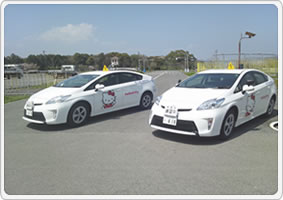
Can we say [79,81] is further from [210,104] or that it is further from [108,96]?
[210,104]

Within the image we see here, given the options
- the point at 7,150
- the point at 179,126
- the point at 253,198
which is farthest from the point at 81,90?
the point at 253,198

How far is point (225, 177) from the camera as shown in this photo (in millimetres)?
3328

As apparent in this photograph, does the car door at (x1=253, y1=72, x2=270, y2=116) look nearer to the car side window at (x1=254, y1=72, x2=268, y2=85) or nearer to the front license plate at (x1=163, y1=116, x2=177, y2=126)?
the car side window at (x1=254, y1=72, x2=268, y2=85)

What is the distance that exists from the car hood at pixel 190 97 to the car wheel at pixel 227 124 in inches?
17.8

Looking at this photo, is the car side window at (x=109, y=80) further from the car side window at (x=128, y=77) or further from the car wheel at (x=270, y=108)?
the car wheel at (x=270, y=108)

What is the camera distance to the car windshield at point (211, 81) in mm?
5445

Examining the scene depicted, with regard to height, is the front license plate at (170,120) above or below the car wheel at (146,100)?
below

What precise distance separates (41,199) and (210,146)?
3.10 meters

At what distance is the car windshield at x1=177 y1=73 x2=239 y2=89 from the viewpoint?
5445mm

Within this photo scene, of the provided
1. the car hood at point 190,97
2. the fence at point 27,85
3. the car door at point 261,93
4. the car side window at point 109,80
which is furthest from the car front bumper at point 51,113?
the fence at point 27,85

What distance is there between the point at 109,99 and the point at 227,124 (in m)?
3.52

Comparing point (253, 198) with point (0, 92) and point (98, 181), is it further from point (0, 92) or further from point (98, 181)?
point (0, 92)

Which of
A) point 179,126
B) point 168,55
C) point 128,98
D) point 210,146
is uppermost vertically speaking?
point 168,55

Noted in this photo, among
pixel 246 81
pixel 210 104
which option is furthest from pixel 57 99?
pixel 246 81
